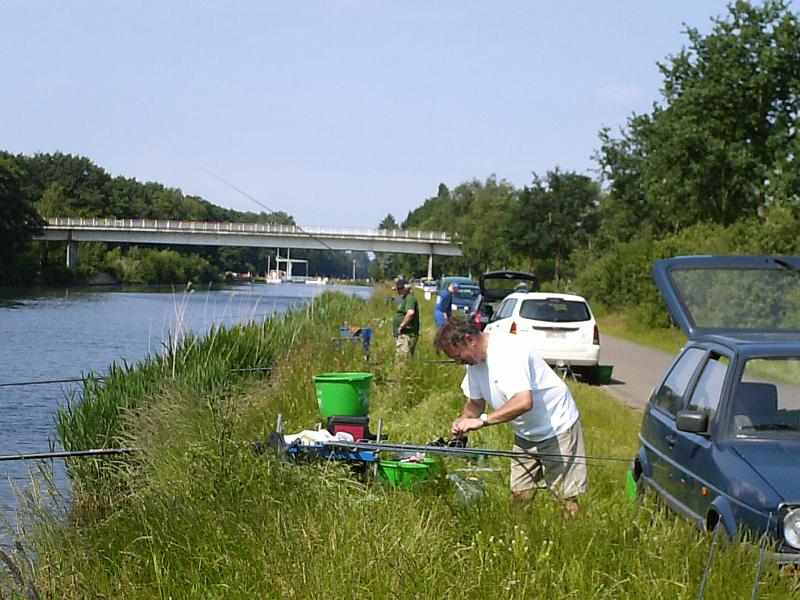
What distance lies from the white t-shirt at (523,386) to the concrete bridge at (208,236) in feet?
173

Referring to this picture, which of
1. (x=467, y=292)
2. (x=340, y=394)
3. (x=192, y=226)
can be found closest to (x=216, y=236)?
(x=192, y=226)

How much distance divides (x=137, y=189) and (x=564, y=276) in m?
75.5

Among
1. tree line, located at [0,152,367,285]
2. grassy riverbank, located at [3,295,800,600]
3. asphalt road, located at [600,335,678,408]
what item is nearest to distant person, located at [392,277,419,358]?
asphalt road, located at [600,335,678,408]

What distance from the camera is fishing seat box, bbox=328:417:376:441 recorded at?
29.9ft

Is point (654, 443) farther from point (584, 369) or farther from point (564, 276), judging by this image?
point (564, 276)

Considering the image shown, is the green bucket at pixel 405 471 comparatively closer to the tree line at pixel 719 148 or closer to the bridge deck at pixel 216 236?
the tree line at pixel 719 148

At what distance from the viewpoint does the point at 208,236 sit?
73.6m

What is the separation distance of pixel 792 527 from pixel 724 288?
289 cm

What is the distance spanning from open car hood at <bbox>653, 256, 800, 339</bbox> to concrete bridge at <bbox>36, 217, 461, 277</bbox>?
5184 centimetres

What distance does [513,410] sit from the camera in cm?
707

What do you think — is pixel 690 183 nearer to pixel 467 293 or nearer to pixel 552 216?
pixel 467 293

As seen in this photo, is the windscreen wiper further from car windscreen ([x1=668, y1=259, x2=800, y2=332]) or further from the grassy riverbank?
car windscreen ([x1=668, y1=259, x2=800, y2=332])

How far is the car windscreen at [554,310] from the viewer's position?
2128 centimetres

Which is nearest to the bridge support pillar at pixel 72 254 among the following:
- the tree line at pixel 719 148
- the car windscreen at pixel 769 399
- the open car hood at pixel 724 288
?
the tree line at pixel 719 148
